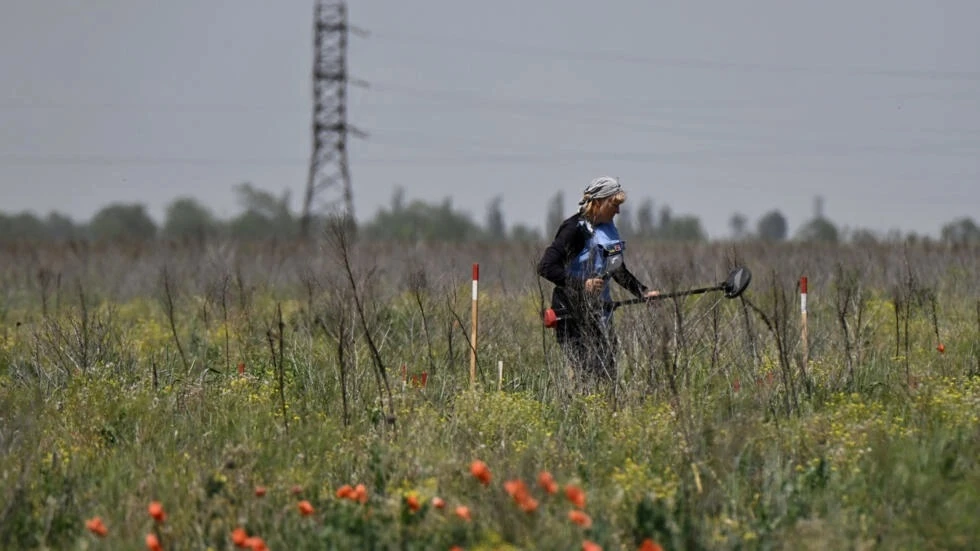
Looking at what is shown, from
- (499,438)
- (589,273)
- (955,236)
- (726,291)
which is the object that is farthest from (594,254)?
(955,236)

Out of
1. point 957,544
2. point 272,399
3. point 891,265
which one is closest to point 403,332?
point 272,399

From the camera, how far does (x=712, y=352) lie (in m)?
8.98

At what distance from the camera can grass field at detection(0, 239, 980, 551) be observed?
5.35m

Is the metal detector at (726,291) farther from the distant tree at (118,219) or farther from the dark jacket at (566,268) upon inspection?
the distant tree at (118,219)

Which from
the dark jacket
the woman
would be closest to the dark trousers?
the woman

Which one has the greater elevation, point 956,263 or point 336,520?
point 956,263

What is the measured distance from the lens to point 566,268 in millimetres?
8250

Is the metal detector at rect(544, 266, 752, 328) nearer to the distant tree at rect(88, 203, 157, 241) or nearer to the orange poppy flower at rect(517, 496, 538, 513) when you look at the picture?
the orange poppy flower at rect(517, 496, 538, 513)

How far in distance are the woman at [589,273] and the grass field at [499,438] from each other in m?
0.23

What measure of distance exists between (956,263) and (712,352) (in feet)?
31.9

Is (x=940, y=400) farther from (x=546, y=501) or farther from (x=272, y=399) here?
(x=272, y=399)

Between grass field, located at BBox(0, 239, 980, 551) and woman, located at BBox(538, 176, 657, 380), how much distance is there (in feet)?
0.75

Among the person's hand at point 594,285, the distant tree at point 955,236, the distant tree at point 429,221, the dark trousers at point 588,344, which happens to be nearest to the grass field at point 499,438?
the dark trousers at point 588,344

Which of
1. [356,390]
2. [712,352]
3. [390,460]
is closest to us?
[390,460]
